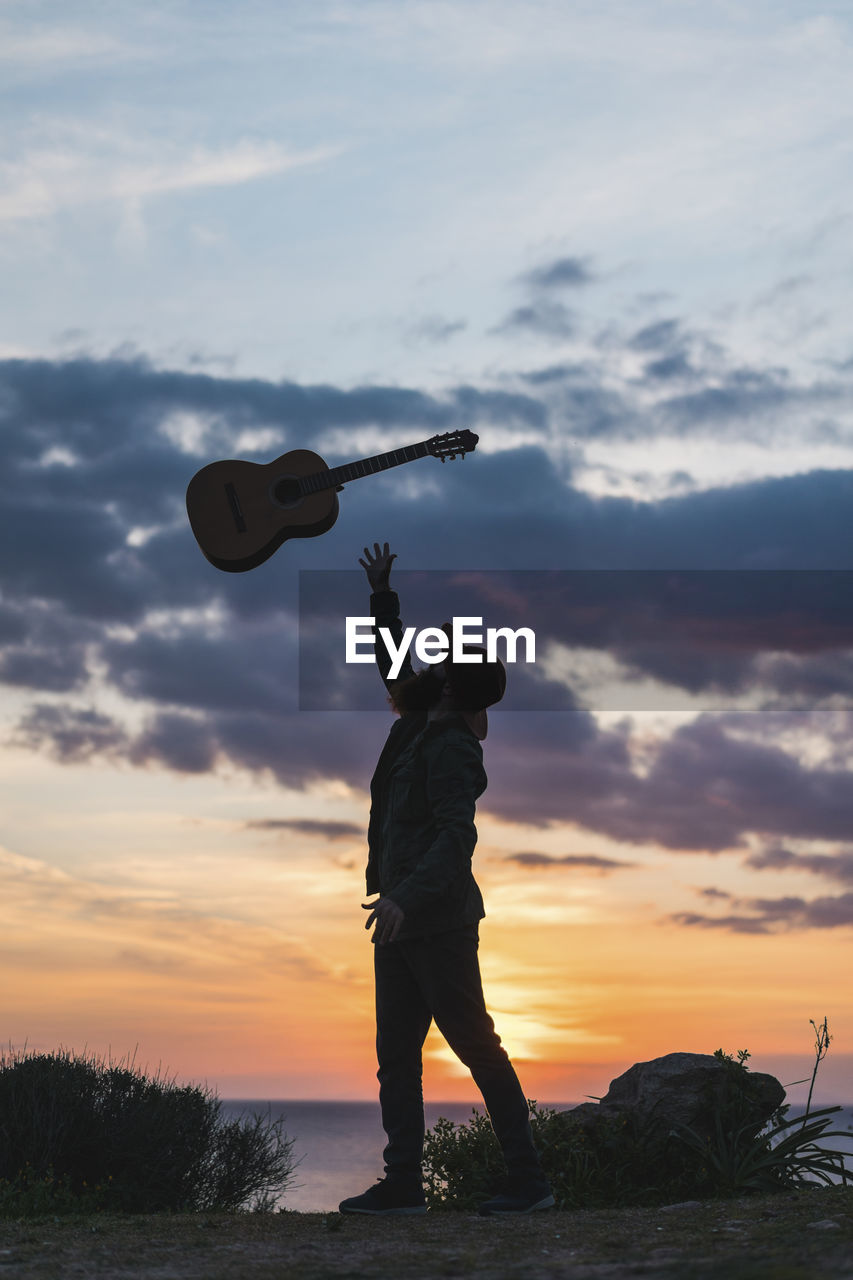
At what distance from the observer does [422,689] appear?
528cm

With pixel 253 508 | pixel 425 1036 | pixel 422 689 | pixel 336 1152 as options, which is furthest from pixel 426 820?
pixel 336 1152

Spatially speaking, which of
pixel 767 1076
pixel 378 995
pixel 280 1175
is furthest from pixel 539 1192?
pixel 280 1175

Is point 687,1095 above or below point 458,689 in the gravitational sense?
below

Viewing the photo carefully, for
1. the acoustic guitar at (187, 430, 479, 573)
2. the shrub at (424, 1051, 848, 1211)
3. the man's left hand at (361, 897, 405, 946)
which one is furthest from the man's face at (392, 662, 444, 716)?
the shrub at (424, 1051, 848, 1211)

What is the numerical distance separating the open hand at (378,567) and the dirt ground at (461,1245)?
8.98 feet

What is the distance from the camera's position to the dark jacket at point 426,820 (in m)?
4.85

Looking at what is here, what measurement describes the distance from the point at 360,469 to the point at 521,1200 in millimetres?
4410

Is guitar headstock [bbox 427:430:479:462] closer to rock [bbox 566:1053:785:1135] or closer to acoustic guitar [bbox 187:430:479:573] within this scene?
acoustic guitar [bbox 187:430:479:573]

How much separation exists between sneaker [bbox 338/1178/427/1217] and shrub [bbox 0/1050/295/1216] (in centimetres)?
243

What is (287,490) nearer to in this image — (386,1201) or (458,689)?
(458,689)

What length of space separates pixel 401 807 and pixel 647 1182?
2.62m

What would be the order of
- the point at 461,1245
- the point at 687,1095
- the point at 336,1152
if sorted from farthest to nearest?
the point at 336,1152 < the point at 687,1095 < the point at 461,1245

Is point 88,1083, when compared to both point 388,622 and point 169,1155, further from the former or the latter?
point 388,622

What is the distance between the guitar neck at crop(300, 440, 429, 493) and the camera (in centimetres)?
758
